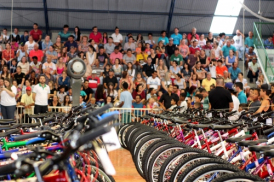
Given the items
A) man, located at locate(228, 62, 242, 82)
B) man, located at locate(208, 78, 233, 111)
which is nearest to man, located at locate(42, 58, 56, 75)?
man, located at locate(228, 62, 242, 82)

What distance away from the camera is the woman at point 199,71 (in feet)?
53.2

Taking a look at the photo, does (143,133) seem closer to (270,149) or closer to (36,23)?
(270,149)

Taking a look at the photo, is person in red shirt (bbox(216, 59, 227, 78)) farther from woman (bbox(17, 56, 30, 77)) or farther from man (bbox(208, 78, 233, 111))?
man (bbox(208, 78, 233, 111))

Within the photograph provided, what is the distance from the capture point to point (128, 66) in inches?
640

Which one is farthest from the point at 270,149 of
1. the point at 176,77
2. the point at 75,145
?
the point at 176,77

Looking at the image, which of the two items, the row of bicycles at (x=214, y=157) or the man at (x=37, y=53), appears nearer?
the row of bicycles at (x=214, y=157)

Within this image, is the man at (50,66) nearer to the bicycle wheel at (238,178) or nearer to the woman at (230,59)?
the woman at (230,59)

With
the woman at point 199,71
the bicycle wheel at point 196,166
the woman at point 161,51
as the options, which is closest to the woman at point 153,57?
the woman at point 161,51

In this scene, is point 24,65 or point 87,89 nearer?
point 87,89

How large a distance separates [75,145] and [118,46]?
52.0 ft

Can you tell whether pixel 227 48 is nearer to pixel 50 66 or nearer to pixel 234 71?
pixel 234 71

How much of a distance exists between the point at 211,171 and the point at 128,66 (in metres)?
12.9

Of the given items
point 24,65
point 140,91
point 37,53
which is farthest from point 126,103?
point 37,53

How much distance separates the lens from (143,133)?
712 centimetres
